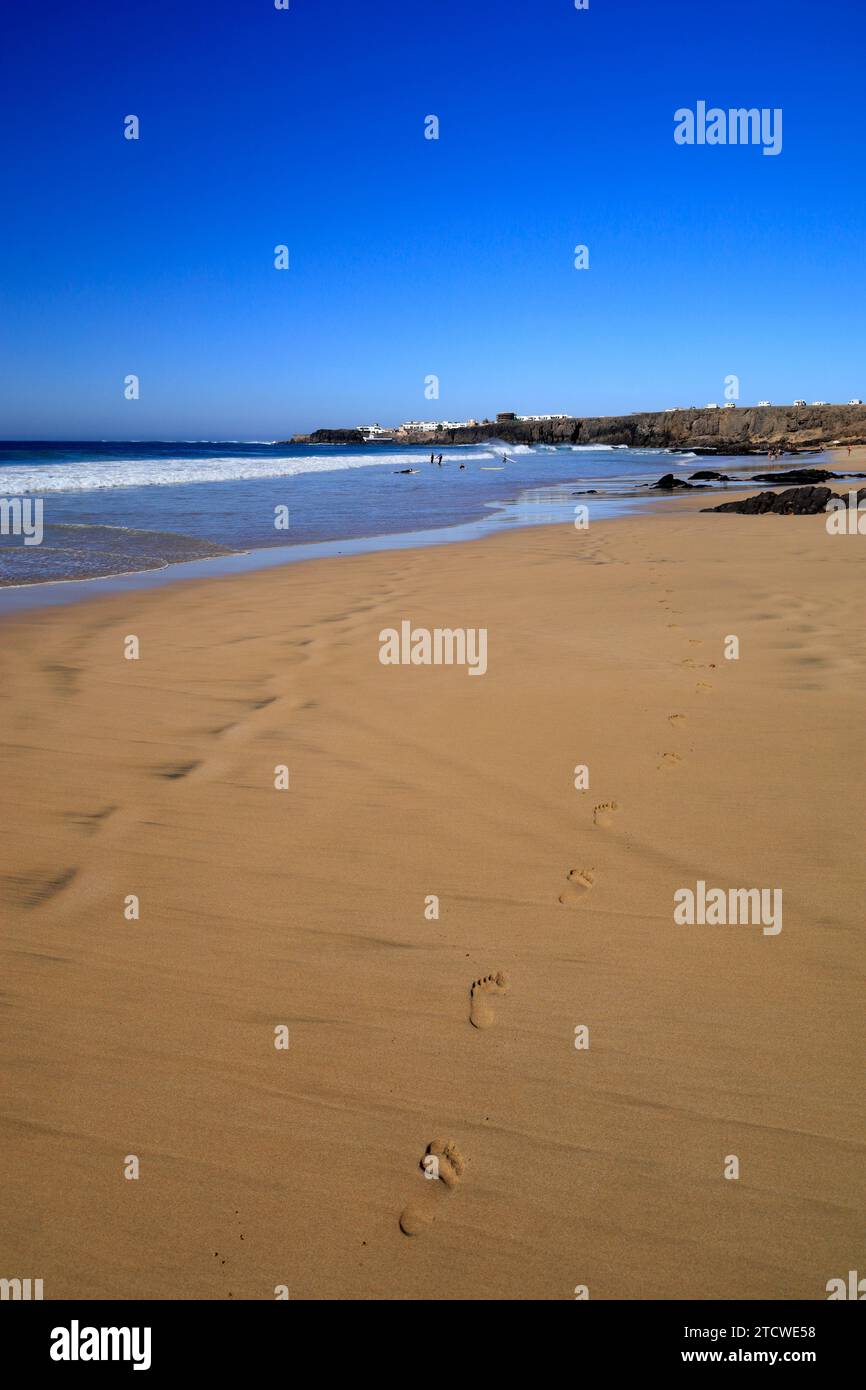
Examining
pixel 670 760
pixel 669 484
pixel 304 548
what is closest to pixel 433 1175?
pixel 670 760

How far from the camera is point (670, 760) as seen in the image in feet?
15.1

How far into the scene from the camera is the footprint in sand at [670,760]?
4.54 m

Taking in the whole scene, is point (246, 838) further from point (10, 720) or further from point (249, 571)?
point (249, 571)

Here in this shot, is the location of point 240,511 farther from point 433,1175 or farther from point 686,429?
point 686,429

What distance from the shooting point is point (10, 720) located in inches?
214

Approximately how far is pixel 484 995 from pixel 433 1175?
2.32ft

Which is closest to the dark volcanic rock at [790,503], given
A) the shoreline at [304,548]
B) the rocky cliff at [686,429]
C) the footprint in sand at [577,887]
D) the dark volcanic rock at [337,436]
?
the shoreline at [304,548]

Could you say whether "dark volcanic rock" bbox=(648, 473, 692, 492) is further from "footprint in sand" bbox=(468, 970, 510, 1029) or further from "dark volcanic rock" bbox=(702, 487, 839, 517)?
"footprint in sand" bbox=(468, 970, 510, 1029)

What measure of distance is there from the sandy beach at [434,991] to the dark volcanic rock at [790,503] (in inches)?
521

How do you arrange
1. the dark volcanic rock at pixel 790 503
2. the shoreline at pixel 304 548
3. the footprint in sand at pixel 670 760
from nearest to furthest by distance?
1. the footprint in sand at pixel 670 760
2. the shoreline at pixel 304 548
3. the dark volcanic rock at pixel 790 503

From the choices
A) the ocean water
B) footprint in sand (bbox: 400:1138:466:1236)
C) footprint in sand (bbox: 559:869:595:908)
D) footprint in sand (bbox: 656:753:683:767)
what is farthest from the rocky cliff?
footprint in sand (bbox: 400:1138:466:1236)

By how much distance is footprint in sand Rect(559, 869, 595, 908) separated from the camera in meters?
3.31

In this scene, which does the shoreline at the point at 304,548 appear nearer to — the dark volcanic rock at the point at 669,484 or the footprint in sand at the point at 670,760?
the dark volcanic rock at the point at 669,484
